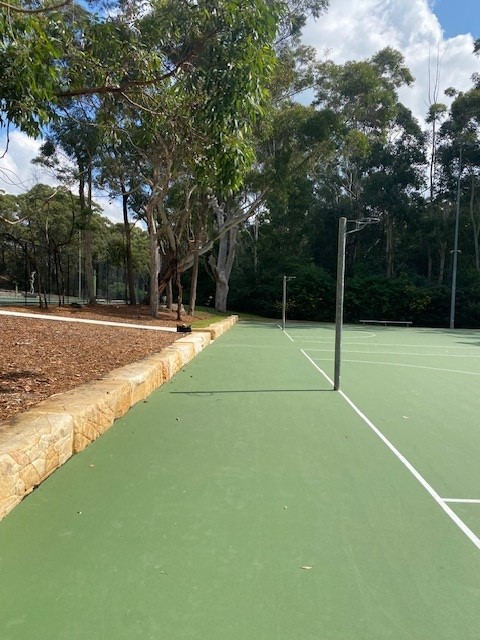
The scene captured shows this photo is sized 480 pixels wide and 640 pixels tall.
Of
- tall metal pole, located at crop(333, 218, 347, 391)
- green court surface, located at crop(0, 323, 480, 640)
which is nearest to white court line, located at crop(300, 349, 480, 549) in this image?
green court surface, located at crop(0, 323, 480, 640)

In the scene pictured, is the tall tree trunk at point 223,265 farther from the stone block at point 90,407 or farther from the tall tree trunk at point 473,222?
the stone block at point 90,407

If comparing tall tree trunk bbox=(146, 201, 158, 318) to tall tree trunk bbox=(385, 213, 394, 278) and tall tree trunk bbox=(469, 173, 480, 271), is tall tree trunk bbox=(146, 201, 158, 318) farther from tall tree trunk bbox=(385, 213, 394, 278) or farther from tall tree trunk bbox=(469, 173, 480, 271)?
tall tree trunk bbox=(469, 173, 480, 271)

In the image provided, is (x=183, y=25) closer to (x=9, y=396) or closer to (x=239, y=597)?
(x=9, y=396)

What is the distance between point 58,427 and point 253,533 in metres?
1.84

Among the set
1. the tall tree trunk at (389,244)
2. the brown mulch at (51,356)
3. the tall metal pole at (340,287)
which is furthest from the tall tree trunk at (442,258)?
the tall metal pole at (340,287)

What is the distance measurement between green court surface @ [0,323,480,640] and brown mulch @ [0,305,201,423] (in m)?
1.07

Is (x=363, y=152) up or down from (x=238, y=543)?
up

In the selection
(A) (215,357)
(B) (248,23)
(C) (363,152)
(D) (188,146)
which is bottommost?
(A) (215,357)

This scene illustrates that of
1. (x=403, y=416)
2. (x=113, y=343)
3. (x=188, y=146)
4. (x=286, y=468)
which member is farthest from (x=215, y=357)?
(x=286, y=468)

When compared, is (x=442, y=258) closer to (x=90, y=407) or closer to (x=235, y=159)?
(x=235, y=159)

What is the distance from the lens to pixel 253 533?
10.6ft

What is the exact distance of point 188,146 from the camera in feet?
27.1

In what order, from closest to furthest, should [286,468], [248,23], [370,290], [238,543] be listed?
1. [238,543]
2. [286,468]
3. [248,23]
4. [370,290]

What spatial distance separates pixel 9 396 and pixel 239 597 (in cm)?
382
